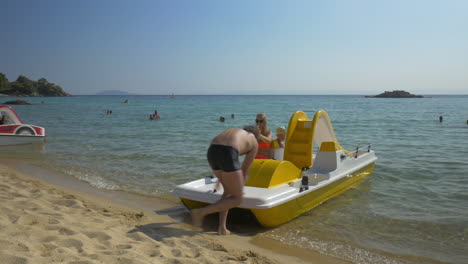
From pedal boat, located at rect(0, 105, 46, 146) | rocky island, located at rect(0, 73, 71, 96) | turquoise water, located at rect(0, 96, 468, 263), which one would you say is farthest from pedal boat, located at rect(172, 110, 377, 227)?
rocky island, located at rect(0, 73, 71, 96)

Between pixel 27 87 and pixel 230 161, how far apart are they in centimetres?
12917

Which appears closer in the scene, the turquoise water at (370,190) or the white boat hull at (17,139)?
the turquoise water at (370,190)

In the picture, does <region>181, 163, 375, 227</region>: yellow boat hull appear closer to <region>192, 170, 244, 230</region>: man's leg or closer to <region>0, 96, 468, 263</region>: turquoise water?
<region>0, 96, 468, 263</region>: turquoise water

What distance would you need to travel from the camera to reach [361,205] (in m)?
6.68

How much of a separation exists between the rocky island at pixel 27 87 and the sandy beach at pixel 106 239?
11499 centimetres

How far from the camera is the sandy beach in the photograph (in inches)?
131

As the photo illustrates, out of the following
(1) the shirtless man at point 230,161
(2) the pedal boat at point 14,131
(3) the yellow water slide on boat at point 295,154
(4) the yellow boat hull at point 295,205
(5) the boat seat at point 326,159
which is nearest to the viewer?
(1) the shirtless man at point 230,161

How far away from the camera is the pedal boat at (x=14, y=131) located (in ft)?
44.7

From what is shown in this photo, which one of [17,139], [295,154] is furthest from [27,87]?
[295,154]

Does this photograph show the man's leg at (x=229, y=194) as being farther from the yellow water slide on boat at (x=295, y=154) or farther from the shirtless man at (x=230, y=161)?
the yellow water slide on boat at (x=295, y=154)

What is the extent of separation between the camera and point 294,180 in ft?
19.7

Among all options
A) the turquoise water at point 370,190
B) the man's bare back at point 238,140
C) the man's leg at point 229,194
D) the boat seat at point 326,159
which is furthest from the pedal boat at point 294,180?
the man's bare back at point 238,140

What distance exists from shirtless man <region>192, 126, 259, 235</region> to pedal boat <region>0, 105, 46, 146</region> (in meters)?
12.2

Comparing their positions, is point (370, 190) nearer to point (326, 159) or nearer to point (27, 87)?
point (326, 159)
